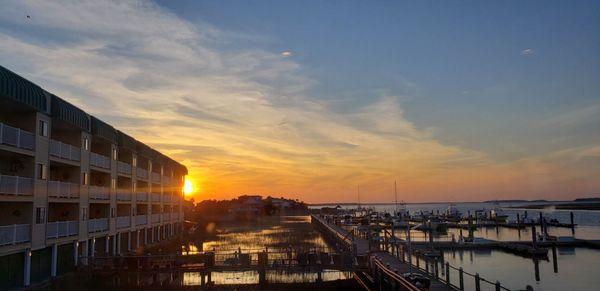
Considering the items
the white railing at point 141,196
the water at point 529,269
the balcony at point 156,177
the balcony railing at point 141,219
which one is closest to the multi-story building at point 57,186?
the balcony railing at point 141,219

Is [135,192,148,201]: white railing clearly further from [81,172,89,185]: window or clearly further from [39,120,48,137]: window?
[39,120,48,137]: window

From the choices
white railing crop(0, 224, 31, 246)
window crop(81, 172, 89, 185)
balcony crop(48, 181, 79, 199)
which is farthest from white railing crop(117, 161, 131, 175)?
white railing crop(0, 224, 31, 246)

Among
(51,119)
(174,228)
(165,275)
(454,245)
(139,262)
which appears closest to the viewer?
(51,119)

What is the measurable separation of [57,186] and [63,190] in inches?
43.1

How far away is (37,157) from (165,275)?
14.4 meters

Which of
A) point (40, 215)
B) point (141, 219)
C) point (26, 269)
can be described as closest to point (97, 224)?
point (40, 215)

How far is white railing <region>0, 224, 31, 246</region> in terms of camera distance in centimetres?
2642

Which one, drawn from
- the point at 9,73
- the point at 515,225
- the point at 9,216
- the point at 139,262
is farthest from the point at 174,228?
the point at 515,225

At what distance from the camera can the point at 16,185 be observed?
27750 millimetres

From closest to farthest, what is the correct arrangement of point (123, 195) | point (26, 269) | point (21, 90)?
point (21, 90) → point (26, 269) → point (123, 195)

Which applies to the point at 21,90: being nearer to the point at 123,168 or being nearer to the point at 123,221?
the point at 123,168

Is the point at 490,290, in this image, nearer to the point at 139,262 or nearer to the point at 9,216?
the point at 139,262

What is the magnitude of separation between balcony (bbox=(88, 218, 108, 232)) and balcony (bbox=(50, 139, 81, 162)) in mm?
5692

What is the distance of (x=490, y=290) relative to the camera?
36906 mm
